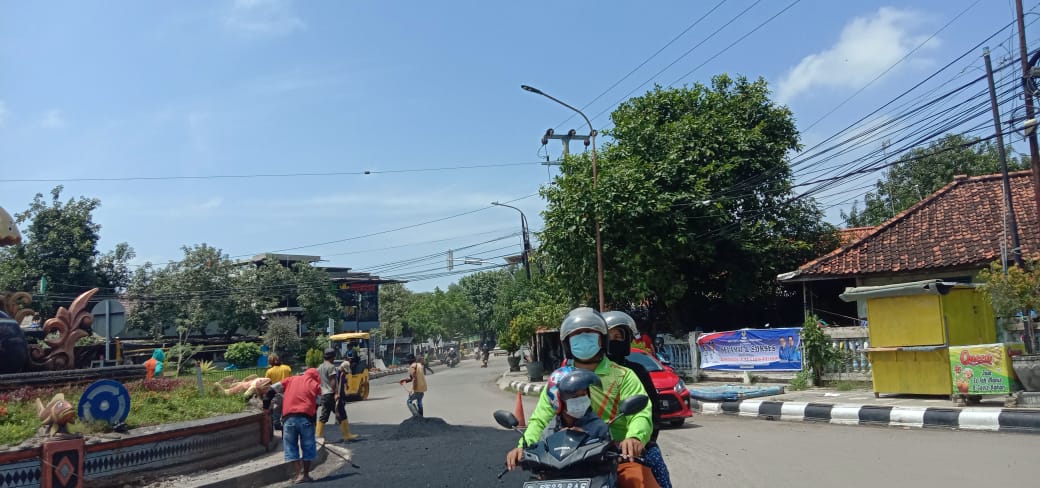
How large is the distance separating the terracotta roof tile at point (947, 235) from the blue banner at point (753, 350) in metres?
3.19

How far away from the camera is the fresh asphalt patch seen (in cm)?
899

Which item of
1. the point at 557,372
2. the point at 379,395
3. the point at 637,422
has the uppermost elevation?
the point at 557,372

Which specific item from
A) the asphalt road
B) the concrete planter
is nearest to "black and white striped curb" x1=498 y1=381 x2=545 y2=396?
the asphalt road

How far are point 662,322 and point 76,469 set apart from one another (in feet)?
77.0

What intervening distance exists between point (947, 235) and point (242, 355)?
3029 cm

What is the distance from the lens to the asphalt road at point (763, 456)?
25.6 feet

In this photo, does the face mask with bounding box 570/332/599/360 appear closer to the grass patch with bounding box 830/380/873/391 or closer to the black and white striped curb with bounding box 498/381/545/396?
the grass patch with bounding box 830/380/873/391

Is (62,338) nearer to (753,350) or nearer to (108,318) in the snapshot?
(108,318)

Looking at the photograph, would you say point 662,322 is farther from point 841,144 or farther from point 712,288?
point 841,144

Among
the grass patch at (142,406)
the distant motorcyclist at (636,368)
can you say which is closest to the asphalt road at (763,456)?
the grass patch at (142,406)

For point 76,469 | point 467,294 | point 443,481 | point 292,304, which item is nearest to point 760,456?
point 443,481

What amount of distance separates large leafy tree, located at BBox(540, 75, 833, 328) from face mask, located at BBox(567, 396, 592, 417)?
19.4 m

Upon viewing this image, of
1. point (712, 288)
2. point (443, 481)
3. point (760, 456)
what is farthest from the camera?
point (712, 288)

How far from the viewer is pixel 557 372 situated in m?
4.20
